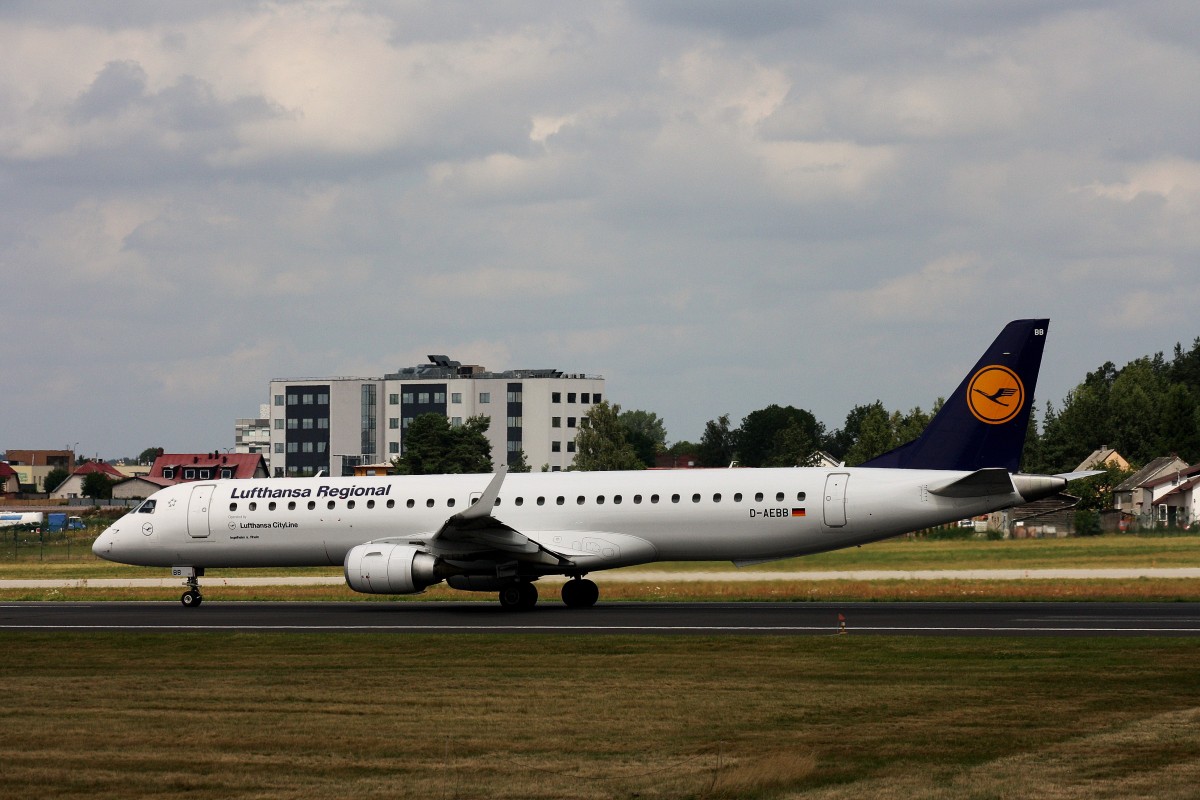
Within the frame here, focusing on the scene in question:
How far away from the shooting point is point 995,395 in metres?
32.4

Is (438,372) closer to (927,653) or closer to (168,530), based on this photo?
(168,530)

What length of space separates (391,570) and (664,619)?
6344mm

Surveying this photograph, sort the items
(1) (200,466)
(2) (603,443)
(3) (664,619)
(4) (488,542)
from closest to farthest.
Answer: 1. (3) (664,619)
2. (4) (488,542)
3. (2) (603,443)
4. (1) (200,466)

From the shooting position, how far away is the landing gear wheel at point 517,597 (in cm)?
3322

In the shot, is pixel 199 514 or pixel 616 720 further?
pixel 199 514

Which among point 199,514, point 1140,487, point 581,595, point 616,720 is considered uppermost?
point 1140,487

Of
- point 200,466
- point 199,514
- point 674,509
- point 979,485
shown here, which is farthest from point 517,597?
point 200,466

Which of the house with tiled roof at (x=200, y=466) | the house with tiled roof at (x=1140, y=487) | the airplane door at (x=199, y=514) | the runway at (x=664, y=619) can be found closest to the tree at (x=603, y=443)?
the house with tiled roof at (x=1140, y=487)

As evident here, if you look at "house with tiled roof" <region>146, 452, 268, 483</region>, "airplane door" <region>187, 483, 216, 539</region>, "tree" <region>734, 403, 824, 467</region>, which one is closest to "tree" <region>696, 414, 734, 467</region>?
"tree" <region>734, 403, 824, 467</region>

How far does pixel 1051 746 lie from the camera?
45.8 feet

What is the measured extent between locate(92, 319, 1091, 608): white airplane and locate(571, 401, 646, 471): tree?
Answer: 66.1 m

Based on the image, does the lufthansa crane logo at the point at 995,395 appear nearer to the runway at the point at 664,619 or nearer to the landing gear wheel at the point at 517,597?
the runway at the point at 664,619

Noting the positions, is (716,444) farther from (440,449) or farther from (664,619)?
(664,619)

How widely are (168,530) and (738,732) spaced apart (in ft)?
84.3
